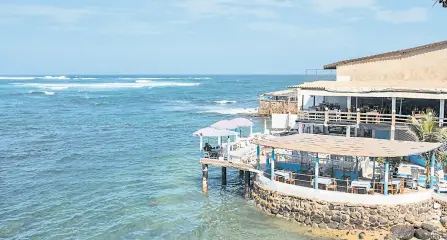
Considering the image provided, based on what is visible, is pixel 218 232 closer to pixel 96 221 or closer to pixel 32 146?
pixel 96 221

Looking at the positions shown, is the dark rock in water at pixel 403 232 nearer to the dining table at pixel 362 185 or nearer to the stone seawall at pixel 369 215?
the stone seawall at pixel 369 215

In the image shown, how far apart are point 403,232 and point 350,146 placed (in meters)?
4.14

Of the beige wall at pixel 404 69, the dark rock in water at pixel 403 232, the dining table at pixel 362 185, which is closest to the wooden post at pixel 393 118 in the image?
the beige wall at pixel 404 69

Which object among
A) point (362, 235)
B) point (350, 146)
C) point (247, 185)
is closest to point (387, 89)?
point (350, 146)

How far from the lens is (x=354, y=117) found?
25.0m

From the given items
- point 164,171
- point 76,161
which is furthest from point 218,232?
point 76,161

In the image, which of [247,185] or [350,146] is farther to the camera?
[247,185]

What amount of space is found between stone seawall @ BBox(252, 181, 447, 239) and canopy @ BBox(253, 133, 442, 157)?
2.20m

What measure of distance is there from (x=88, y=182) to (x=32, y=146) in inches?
579

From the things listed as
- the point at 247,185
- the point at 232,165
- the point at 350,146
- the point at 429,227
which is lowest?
the point at 429,227

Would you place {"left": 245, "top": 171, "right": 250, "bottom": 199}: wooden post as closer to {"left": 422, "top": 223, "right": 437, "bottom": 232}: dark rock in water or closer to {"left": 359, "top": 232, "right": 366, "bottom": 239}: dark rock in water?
{"left": 359, "top": 232, "right": 366, "bottom": 239}: dark rock in water

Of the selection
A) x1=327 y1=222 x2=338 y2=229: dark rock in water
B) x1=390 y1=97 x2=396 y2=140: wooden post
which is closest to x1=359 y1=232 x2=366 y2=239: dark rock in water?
x1=327 y1=222 x2=338 y2=229: dark rock in water

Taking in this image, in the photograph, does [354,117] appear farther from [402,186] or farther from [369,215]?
[369,215]

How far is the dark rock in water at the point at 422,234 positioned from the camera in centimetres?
1828
